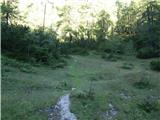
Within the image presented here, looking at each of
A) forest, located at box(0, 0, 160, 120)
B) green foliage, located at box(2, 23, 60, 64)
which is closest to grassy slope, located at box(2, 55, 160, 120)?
forest, located at box(0, 0, 160, 120)

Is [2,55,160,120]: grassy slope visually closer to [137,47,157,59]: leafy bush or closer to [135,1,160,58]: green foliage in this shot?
[137,47,157,59]: leafy bush

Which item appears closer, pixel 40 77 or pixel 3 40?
pixel 40 77

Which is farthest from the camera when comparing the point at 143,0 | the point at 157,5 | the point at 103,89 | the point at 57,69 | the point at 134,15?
the point at 134,15

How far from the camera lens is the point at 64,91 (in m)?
20.8

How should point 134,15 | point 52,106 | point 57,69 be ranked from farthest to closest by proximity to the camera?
point 134,15
point 57,69
point 52,106

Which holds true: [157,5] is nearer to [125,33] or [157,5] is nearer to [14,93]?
[125,33]

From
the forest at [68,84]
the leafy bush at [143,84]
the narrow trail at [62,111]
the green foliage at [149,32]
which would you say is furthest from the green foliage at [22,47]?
the green foliage at [149,32]

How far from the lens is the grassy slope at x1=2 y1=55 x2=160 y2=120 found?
16.8m

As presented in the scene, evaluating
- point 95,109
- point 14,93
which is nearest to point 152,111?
point 95,109

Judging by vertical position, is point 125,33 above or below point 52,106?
above

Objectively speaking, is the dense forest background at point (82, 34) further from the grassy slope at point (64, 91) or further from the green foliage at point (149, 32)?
the grassy slope at point (64, 91)

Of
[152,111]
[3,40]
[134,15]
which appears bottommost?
[152,111]

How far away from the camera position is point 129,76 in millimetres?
25828

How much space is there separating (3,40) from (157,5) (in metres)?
30.6
